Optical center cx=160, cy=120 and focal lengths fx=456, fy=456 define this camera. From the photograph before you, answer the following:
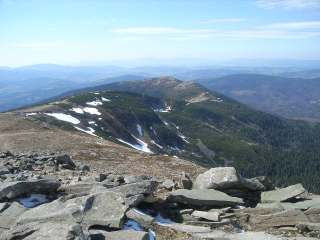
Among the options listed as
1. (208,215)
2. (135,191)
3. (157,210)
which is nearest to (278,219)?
(208,215)

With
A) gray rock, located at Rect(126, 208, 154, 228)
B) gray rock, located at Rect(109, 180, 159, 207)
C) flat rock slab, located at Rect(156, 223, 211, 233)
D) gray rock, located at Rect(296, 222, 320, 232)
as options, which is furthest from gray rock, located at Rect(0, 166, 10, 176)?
gray rock, located at Rect(296, 222, 320, 232)

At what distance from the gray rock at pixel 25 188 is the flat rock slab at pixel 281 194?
10.9 meters

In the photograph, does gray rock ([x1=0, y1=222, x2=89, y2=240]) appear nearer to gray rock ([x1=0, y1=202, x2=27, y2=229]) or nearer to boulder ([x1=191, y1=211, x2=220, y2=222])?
gray rock ([x1=0, y1=202, x2=27, y2=229])

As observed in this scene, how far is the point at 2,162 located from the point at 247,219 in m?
19.8

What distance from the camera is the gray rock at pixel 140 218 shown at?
18.9m

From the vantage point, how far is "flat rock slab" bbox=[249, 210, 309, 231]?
20.2m

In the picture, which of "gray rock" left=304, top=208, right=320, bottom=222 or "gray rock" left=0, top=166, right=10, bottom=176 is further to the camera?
"gray rock" left=0, top=166, right=10, bottom=176

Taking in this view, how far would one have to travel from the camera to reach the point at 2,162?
1310 inches

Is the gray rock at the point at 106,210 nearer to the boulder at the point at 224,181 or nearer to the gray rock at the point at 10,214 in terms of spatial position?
the gray rock at the point at 10,214

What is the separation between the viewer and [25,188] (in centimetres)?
2128

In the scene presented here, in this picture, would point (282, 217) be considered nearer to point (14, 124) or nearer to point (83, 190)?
point (83, 190)

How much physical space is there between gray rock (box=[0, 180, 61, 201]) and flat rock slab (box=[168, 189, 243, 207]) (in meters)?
5.89

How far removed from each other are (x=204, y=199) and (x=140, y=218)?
4.33 meters

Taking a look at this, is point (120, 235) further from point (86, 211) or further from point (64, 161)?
point (64, 161)
